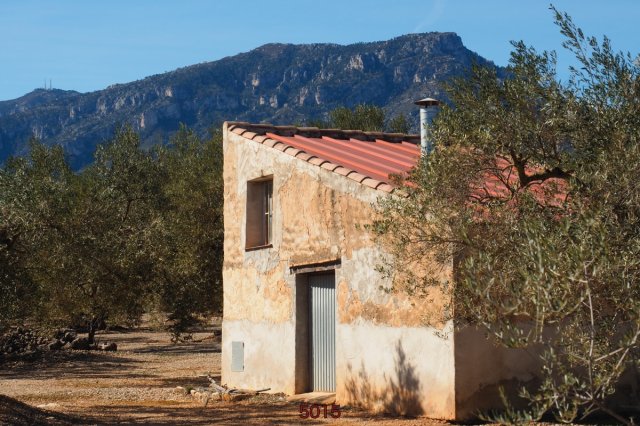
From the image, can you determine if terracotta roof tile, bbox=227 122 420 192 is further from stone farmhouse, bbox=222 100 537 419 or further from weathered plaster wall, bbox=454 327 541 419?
weathered plaster wall, bbox=454 327 541 419

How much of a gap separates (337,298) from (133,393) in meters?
5.27

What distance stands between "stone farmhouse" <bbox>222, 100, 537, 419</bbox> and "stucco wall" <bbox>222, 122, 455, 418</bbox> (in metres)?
0.02

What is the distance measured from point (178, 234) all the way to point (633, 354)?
1977 centimetres

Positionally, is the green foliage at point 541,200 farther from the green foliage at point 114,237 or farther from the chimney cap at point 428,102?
the green foliage at point 114,237

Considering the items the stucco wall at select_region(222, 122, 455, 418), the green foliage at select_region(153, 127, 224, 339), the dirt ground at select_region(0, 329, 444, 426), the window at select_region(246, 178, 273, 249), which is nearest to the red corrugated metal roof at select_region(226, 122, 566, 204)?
the stucco wall at select_region(222, 122, 455, 418)

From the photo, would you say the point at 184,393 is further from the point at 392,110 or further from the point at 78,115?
the point at 78,115

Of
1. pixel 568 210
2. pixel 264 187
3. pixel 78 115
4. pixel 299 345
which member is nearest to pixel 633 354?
pixel 568 210

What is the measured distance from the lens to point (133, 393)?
17156 mm

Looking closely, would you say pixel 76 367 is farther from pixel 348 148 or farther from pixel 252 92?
pixel 252 92

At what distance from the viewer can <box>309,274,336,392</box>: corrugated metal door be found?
48.9ft

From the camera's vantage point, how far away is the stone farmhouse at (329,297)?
12.2 m

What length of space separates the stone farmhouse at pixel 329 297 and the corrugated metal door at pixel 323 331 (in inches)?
0.7

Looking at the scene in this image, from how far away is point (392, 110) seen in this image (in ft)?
357

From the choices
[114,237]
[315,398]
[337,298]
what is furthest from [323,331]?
[114,237]
